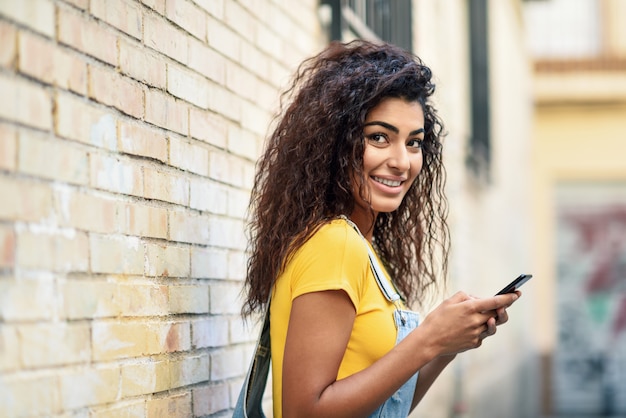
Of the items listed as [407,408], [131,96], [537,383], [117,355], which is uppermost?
[131,96]

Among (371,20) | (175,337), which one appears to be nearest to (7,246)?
(175,337)

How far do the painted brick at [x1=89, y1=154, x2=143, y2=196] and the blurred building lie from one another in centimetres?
1436

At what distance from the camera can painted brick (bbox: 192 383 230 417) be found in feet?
9.29

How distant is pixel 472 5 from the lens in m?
10.0

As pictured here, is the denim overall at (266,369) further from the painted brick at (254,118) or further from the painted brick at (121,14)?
the painted brick at (254,118)

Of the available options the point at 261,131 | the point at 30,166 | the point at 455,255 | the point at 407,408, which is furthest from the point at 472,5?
the point at 30,166

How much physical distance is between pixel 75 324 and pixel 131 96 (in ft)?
1.88

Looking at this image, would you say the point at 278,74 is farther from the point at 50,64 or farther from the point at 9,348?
the point at 9,348

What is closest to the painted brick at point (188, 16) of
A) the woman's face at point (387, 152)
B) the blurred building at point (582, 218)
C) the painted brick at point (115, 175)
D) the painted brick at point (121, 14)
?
the painted brick at point (121, 14)

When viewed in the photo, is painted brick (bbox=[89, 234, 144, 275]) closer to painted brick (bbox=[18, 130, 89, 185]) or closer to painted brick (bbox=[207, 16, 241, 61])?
painted brick (bbox=[18, 130, 89, 185])

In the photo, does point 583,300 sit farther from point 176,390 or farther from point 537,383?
point 176,390

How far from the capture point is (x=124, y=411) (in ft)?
7.65

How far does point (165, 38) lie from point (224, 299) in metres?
→ 0.83

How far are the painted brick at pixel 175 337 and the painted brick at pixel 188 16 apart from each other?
758 mm
